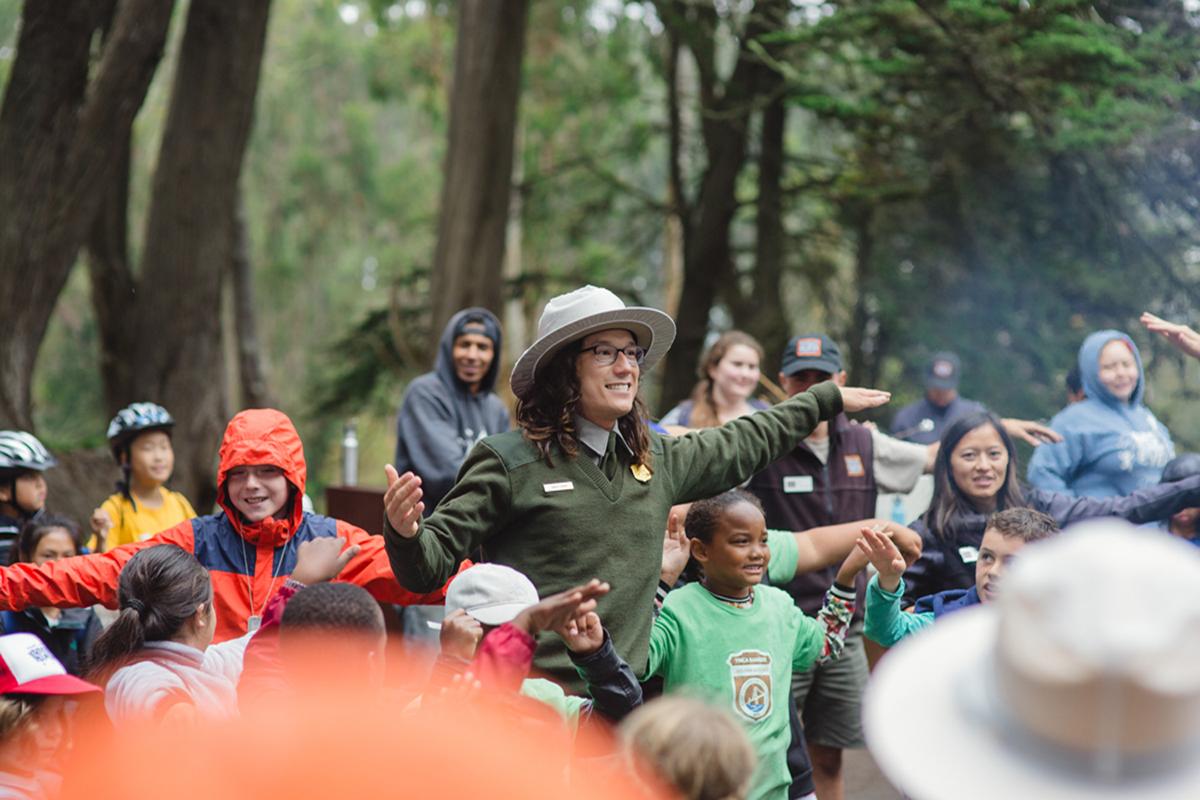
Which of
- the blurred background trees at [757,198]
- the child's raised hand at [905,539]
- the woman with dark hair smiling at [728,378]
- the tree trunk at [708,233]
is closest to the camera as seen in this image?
the child's raised hand at [905,539]

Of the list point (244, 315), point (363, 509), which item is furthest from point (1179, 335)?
point (244, 315)

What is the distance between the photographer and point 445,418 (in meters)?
6.74

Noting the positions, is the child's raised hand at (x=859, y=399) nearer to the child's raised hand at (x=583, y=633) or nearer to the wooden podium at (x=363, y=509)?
the child's raised hand at (x=583, y=633)

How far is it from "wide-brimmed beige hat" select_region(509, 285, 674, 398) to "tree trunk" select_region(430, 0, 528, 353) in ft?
25.8

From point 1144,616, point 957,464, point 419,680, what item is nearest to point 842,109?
point 957,464

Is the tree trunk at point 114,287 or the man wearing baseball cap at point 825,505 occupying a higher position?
the tree trunk at point 114,287

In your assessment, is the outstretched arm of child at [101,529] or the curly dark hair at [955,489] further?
the outstretched arm of child at [101,529]

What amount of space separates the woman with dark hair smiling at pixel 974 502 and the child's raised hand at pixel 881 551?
1005 mm

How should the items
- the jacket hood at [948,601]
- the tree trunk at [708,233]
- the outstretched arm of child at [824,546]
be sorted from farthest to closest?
the tree trunk at [708,233]
the outstretched arm of child at [824,546]
the jacket hood at [948,601]

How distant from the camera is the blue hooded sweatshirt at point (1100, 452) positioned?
607 cm

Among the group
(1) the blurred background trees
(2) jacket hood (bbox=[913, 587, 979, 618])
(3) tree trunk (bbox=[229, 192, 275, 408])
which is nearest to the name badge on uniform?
(2) jacket hood (bbox=[913, 587, 979, 618])

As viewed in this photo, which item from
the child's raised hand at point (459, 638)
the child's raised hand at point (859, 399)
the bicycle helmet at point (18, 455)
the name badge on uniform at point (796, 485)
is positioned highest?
the child's raised hand at point (859, 399)

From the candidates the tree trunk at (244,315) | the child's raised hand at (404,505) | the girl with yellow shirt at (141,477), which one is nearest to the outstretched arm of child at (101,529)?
the girl with yellow shirt at (141,477)

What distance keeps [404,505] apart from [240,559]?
49.4 inches
